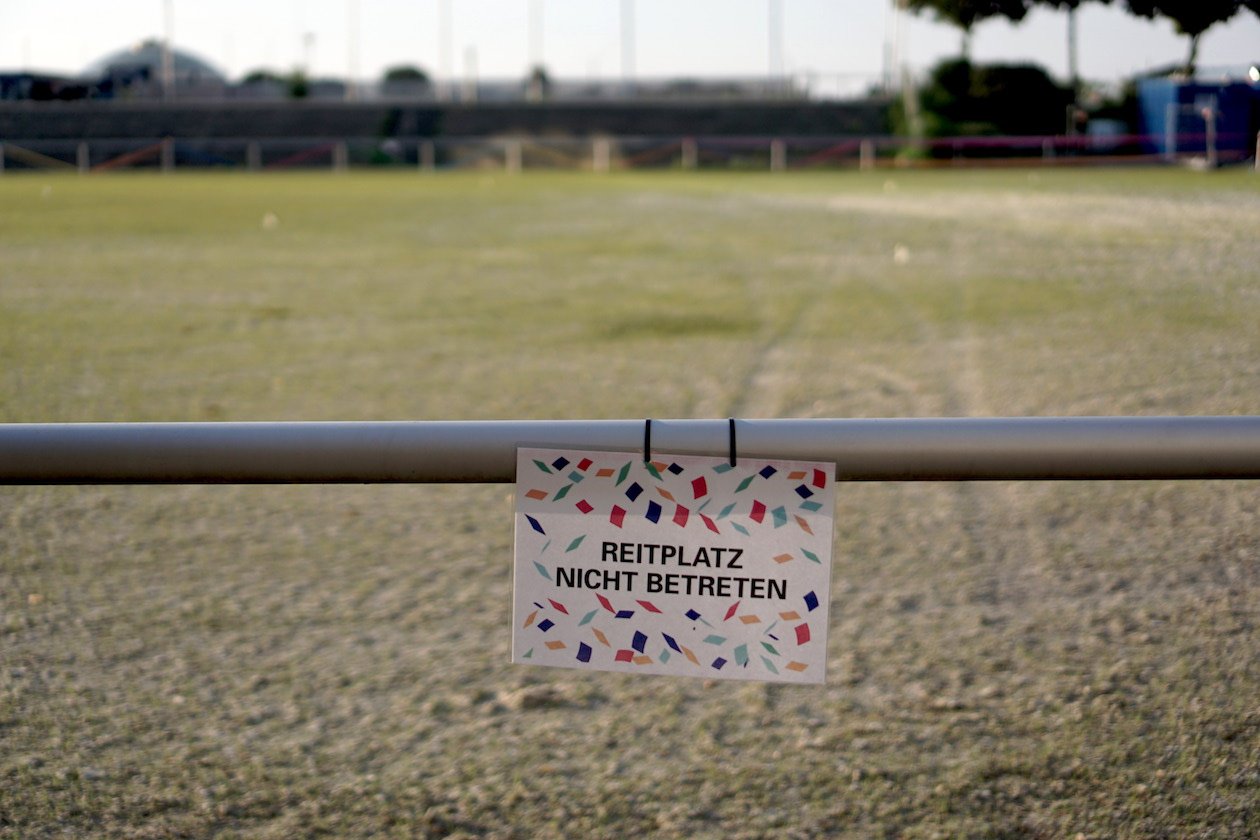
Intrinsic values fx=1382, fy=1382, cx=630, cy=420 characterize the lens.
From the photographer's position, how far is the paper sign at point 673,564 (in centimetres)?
149

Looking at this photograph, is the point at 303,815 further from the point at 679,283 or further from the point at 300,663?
the point at 679,283

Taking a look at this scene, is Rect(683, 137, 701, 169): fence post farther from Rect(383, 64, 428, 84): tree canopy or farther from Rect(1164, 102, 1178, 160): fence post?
Rect(383, 64, 428, 84): tree canopy

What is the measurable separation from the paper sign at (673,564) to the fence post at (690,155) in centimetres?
4542

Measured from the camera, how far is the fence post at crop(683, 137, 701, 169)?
46.8m

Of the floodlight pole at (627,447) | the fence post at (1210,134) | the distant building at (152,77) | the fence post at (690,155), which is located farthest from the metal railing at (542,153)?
the floodlight pole at (627,447)

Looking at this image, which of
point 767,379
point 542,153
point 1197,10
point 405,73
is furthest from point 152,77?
point 1197,10

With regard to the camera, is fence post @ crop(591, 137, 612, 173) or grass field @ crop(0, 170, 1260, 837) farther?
fence post @ crop(591, 137, 612, 173)

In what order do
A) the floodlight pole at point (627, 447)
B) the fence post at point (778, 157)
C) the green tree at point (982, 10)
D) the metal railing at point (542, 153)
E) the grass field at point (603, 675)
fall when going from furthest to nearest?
1. the fence post at point (778, 157)
2. the metal railing at point (542, 153)
3. the green tree at point (982, 10)
4. the grass field at point (603, 675)
5. the floodlight pole at point (627, 447)

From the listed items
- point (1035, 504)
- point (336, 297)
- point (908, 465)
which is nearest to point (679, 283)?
point (336, 297)

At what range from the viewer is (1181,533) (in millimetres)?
4445

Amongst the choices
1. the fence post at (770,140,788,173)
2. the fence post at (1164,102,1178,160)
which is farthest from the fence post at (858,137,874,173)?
the fence post at (1164,102,1178,160)

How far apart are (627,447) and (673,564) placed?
0.15 m

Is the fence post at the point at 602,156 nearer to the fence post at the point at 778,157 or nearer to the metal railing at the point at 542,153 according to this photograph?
the metal railing at the point at 542,153

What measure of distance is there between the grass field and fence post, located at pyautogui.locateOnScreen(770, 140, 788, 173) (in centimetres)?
3434
